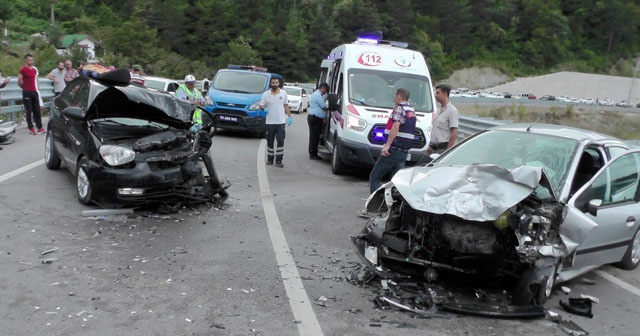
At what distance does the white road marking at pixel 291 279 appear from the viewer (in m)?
4.14

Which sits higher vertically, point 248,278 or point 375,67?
point 375,67

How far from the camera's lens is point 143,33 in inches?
2360

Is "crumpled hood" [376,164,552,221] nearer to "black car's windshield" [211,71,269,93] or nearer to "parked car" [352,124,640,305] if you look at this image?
"parked car" [352,124,640,305]

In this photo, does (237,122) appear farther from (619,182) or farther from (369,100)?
(619,182)

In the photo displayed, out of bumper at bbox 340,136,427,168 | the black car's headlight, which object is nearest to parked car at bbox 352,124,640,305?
the black car's headlight

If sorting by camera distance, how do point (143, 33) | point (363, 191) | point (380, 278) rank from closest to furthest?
point (380, 278), point (363, 191), point (143, 33)

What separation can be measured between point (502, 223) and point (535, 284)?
22.0 inches

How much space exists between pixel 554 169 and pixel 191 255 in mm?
3592

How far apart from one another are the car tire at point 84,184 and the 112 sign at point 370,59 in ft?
20.4

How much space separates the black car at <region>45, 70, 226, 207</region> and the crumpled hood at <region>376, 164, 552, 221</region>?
3349 millimetres

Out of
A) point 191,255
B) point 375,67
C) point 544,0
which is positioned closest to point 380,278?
point 191,255

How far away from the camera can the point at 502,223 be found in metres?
4.53

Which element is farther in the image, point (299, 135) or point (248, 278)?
point (299, 135)

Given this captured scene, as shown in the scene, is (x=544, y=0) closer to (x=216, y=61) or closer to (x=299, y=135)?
(x=216, y=61)
